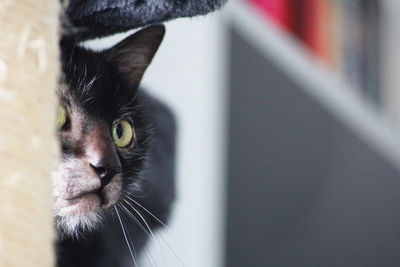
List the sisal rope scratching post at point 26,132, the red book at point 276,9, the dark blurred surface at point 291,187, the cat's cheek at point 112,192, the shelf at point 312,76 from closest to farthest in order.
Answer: the sisal rope scratching post at point 26,132 → the cat's cheek at point 112,192 → the dark blurred surface at point 291,187 → the shelf at point 312,76 → the red book at point 276,9

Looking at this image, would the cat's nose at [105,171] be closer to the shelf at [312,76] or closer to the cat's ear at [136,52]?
the cat's ear at [136,52]

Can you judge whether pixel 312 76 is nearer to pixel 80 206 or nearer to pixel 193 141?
pixel 193 141

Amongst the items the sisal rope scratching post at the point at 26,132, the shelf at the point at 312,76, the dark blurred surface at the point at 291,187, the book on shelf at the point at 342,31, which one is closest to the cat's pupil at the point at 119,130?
the sisal rope scratching post at the point at 26,132

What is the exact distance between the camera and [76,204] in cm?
36

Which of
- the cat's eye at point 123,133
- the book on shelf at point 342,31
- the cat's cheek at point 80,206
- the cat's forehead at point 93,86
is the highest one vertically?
the book on shelf at point 342,31

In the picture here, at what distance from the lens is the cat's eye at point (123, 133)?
39cm

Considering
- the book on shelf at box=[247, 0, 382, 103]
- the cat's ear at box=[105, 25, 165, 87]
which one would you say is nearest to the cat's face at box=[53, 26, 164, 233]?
the cat's ear at box=[105, 25, 165, 87]

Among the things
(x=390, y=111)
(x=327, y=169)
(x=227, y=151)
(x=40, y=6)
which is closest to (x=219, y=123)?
(x=227, y=151)

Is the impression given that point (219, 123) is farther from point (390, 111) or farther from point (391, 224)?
point (390, 111)

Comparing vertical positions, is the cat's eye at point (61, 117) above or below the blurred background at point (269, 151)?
below

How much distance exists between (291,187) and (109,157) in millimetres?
357

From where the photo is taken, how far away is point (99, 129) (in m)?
0.37

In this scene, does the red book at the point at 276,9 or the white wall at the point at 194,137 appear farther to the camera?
the red book at the point at 276,9

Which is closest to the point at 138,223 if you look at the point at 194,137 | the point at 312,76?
the point at 194,137
